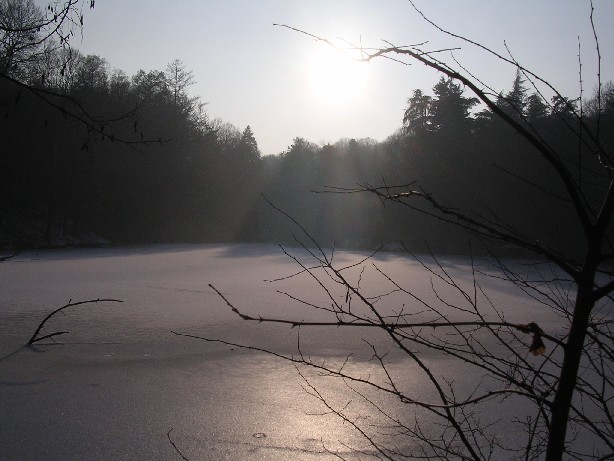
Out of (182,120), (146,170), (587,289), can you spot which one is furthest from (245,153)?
(587,289)

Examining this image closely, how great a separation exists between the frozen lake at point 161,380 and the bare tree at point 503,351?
200 millimetres

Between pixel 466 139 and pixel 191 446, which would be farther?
pixel 466 139

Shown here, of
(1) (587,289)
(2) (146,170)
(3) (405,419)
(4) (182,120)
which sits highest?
(4) (182,120)

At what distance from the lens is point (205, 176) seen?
72.7 ft

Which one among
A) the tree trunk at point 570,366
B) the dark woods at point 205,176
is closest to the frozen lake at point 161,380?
the tree trunk at point 570,366

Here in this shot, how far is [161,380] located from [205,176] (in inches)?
768

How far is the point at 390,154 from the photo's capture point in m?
19.3

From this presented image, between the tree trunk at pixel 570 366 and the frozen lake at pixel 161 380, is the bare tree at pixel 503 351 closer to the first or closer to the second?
the tree trunk at pixel 570 366

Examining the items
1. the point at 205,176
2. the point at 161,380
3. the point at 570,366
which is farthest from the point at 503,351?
the point at 205,176

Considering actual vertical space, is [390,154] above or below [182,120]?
below

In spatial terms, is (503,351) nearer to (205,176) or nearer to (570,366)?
(570,366)

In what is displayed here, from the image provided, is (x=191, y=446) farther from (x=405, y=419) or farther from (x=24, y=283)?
(x=24, y=283)

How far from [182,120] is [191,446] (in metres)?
20.3

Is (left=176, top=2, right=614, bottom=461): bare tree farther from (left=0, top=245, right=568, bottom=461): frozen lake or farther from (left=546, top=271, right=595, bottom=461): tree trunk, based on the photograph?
(left=0, top=245, right=568, bottom=461): frozen lake
